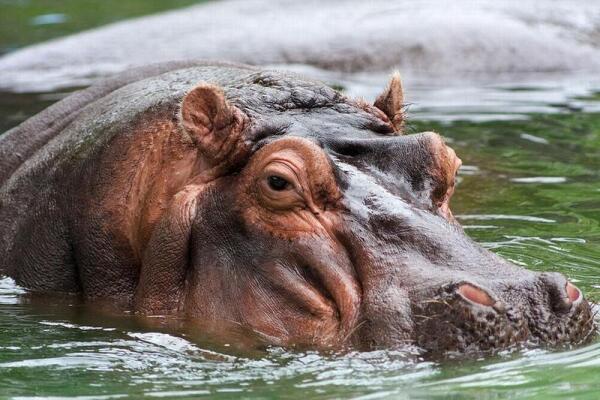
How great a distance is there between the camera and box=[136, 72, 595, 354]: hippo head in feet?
15.7

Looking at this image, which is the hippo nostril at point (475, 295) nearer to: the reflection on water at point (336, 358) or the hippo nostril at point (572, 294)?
the reflection on water at point (336, 358)

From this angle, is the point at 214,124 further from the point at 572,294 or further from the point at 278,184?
the point at 572,294

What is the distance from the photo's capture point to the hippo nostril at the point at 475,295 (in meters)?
4.68

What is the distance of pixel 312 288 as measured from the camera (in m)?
5.15

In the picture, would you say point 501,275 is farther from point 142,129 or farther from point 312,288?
point 142,129

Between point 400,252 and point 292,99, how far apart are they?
1070 mm

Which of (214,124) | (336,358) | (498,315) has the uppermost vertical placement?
(214,124)

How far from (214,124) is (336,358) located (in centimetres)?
125

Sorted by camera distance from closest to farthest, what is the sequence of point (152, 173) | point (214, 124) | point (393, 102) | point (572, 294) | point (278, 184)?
point (572, 294), point (278, 184), point (214, 124), point (152, 173), point (393, 102)

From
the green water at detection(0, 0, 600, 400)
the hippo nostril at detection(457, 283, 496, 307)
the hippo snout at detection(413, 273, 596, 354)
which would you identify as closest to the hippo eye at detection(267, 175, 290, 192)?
the green water at detection(0, 0, 600, 400)

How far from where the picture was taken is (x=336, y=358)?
194 inches

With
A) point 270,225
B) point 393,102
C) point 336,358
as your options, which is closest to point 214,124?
point 270,225

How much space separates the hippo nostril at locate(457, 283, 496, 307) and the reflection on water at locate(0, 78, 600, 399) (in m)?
0.22

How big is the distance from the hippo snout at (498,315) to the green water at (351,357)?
0.07 meters
